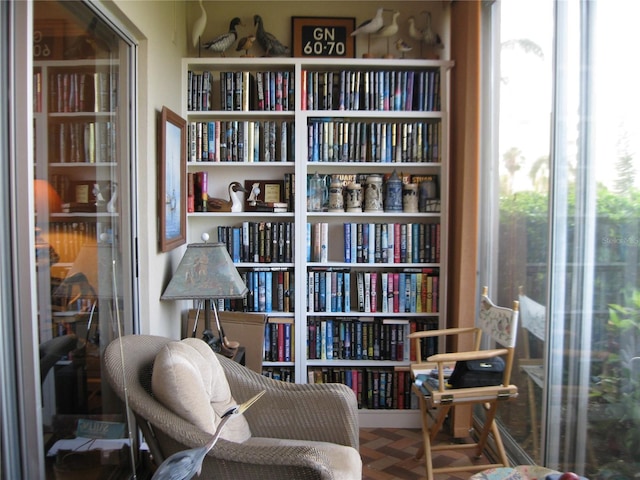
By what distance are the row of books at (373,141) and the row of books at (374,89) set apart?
114 millimetres

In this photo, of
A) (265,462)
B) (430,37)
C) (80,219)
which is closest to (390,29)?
(430,37)

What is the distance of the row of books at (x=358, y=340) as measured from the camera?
3.69 meters

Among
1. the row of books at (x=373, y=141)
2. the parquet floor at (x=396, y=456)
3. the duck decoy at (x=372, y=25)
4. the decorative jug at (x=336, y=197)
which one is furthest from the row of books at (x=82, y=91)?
the parquet floor at (x=396, y=456)

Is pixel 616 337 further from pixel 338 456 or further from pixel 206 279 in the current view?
pixel 206 279

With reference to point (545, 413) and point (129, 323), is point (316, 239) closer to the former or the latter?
point (129, 323)

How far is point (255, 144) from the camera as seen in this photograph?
363 cm

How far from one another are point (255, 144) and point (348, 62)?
80cm

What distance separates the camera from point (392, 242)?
144 inches

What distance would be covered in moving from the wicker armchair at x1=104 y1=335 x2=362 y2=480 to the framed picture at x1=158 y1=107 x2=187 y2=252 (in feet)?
2.82

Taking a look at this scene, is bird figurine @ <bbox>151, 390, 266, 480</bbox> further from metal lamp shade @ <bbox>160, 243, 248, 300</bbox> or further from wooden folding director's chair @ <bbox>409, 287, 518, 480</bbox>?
metal lamp shade @ <bbox>160, 243, 248, 300</bbox>

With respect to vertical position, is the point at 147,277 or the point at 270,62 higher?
the point at 270,62

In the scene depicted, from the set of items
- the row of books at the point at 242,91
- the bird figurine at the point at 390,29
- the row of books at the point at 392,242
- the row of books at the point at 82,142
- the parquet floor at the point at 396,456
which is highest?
the bird figurine at the point at 390,29

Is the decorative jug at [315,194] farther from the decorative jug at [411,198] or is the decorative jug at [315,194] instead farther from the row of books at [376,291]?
the decorative jug at [411,198]

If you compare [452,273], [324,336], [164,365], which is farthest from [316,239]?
[164,365]
